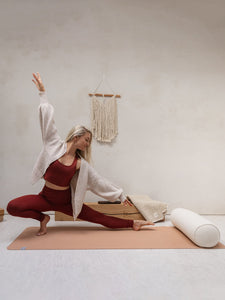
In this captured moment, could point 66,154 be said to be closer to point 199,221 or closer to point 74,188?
point 74,188

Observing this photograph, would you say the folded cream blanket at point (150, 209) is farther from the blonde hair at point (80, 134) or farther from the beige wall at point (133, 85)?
the blonde hair at point (80, 134)

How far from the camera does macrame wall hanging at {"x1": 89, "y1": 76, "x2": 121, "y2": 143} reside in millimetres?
3695

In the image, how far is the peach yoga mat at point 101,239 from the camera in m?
2.28

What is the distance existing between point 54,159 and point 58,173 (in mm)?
139

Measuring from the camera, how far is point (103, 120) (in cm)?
371

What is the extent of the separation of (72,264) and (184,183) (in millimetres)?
2314

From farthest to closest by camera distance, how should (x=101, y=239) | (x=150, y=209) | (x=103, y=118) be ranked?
(x=103, y=118)
(x=150, y=209)
(x=101, y=239)

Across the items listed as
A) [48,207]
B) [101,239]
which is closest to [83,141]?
[48,207]

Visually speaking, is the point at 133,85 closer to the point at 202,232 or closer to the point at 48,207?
the point at 48,207

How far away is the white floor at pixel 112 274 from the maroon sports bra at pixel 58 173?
0.68 metres

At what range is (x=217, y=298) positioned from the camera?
147 centimetres

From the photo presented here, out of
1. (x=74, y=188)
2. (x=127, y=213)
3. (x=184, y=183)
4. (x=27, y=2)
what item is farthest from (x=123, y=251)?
(x=27, y=2)

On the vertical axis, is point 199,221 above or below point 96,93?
below

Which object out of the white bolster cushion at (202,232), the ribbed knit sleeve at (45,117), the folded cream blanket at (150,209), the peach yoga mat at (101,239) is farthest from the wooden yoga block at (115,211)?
the ribbed knit sleeve at (45,117)
